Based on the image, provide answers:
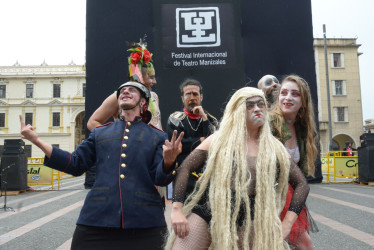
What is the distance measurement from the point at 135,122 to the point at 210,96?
6.67 metres

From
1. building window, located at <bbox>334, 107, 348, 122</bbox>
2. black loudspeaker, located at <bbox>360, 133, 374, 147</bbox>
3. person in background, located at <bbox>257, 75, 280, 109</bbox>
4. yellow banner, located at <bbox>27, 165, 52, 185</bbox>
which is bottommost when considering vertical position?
yellow banner, located at <bbox>27, 165, 52, 185</bbox>

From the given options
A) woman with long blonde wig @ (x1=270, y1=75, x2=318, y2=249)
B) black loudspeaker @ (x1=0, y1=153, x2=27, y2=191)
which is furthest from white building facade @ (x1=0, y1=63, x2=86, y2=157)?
woman with long blonde wig @ (x1=270, y1=75, x2=318, y2=249)

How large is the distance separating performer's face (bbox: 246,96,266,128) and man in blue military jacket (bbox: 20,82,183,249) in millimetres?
500

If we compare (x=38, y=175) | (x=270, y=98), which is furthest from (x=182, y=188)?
(x=38, y=175)

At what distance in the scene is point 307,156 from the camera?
2529 mm

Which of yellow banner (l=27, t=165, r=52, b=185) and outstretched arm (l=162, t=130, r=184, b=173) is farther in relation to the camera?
yellow banner (l=27, t=165, r=52, b=185)

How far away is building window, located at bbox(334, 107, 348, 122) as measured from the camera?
101 ft

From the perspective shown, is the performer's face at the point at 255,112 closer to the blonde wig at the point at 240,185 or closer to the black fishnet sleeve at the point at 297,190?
the blonde wig at the point at 240,185

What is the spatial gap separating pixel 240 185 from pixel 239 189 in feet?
0.08

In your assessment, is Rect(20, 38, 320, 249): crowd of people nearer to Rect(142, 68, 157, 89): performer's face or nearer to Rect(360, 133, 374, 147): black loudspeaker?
Rect(142, 68, 157, 89): performer's face

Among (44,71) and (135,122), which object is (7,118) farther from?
(135,122)

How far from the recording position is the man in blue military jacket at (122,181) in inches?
79.1

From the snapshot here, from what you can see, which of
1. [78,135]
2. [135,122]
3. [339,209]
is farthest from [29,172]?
[78,135]

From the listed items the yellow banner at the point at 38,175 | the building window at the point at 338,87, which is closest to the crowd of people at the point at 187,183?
the yellow banner at the point at 38,175
